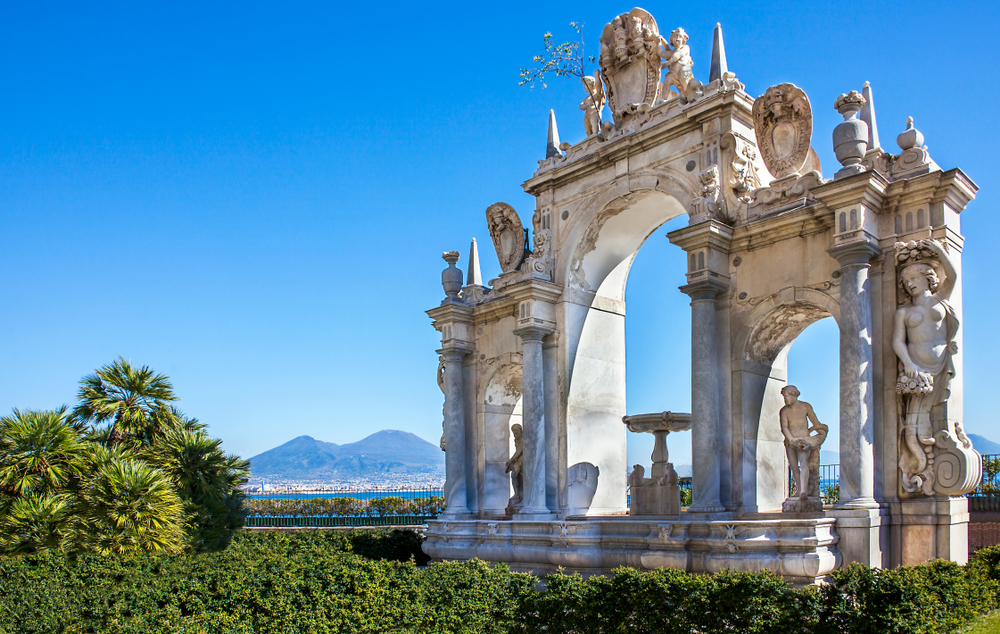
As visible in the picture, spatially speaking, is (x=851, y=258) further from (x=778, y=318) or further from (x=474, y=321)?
(x=474, y=321)

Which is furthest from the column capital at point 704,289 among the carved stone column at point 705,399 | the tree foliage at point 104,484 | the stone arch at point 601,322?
the tree foliage at point 104,484

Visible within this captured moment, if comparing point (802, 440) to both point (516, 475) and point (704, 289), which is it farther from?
point (516, 475)

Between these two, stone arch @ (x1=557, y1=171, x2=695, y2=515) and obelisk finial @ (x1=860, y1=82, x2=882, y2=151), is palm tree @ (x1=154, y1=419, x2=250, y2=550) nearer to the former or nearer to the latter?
stone arch @ (x1=557, y1=171, x2=695, y2=515)

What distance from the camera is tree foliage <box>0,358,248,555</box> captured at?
16219 mm

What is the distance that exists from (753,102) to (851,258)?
5293 mm

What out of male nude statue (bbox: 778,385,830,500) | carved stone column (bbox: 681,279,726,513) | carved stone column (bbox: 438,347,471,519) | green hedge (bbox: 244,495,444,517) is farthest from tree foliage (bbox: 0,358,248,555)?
green hedge (bbox: 244,495,444,517)

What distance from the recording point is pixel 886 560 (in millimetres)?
14914

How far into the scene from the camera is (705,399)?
17.8 m

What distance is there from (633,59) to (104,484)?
15.6 metres

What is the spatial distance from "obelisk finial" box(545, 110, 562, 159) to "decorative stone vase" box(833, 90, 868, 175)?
8788 millimetres

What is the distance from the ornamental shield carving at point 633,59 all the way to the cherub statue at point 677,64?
275 millimetres

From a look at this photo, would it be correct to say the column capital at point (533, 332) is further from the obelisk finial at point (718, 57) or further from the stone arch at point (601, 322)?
the obelisk finial at point (718, 57)

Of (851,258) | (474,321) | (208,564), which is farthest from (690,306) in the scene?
(208,564)

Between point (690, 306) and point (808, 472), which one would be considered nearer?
point (808, 472)
